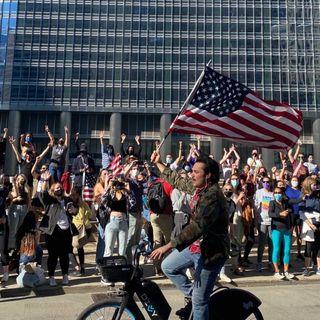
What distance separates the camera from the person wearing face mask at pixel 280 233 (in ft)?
29.3

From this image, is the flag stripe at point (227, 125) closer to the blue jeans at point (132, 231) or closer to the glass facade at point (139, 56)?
the blue jeans at point (132, 231)

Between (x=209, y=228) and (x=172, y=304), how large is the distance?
3401 millimetres

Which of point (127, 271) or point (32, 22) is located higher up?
point (32, 22)

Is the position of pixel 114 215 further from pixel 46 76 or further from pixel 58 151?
pixel 46 76

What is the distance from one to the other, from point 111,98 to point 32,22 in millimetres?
18037

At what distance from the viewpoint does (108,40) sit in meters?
66.8

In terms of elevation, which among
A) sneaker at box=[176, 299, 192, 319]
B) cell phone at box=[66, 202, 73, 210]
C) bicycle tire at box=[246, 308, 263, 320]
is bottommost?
bicycle tire at box=[246, 308, 263, 320]

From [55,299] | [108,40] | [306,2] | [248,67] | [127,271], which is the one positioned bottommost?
[55,299]

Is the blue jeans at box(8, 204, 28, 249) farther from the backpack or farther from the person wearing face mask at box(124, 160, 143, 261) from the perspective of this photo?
the backpack

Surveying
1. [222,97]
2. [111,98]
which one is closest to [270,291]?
[222,97]

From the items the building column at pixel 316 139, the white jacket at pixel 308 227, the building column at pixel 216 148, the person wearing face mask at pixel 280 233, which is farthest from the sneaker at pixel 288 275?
the building column at pixel 316 139

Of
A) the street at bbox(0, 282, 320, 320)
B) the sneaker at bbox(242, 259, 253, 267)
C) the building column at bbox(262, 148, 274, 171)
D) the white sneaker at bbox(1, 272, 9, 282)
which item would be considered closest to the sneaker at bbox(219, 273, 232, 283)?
the street at bbox(0, 282, 320, 320)

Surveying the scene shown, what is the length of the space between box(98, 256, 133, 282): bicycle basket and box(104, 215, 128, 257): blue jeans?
162 inches

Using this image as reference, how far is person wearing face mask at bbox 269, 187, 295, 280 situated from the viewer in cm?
894
